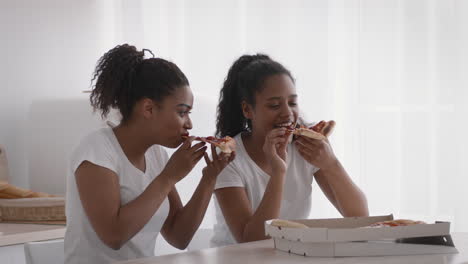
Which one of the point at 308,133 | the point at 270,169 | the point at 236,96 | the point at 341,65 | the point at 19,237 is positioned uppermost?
the point at 341,65

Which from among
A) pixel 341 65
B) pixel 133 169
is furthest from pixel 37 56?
pixel 133 169

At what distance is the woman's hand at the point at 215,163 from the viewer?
1.98 metres

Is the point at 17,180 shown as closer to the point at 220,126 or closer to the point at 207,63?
the point at 207,63

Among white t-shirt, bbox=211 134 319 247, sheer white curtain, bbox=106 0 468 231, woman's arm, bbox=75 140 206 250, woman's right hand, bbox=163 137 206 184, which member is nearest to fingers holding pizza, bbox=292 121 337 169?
white t-shirt, bbox=211 134 319 247

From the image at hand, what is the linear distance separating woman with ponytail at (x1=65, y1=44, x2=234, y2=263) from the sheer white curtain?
3.13 ft

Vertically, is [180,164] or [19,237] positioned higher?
[180,164]

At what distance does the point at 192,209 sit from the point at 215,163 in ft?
Result: 0.53

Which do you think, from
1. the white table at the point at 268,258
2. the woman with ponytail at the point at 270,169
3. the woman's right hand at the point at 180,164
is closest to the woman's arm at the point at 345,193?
the woman with ponytail at the point at 270,169

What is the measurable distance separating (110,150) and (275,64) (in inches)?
24.5

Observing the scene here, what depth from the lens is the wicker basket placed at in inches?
105

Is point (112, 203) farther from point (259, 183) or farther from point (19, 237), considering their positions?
point (19, 237)

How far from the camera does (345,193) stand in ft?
6.84

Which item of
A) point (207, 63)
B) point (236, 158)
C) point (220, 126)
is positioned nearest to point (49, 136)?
point (207, 63)

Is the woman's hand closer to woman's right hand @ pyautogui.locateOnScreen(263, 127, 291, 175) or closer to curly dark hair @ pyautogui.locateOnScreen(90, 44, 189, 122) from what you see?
woman's right hand @ pyautogui.locateOnScreen(263, 127, 291, 175)
